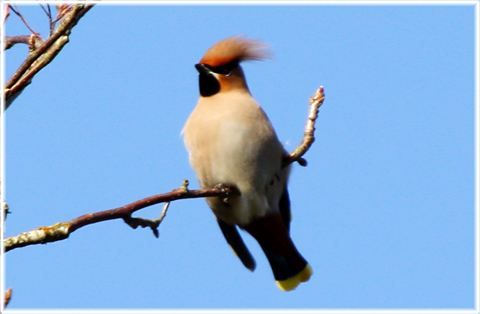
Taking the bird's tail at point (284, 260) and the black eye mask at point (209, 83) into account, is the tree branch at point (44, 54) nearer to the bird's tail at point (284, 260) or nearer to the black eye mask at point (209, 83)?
the black eye mask at point (209, 83)

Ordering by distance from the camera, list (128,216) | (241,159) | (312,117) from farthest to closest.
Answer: (241,159), (312,117), (128,216)

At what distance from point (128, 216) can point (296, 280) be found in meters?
2.14

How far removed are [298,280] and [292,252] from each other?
0.18m

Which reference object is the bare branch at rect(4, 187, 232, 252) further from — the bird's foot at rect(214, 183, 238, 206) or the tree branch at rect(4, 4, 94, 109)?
the bird's foot at rect(214, 183, 238, 206)

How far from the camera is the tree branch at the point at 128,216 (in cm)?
277

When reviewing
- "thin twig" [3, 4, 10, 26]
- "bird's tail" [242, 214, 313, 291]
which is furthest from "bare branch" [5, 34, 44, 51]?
"bird's tail" [242, 214, 313, 291]

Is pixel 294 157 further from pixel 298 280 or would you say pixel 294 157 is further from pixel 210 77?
pixel 298 280

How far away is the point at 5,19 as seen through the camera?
107 inches

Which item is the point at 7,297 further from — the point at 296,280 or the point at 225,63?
the point at 296,280

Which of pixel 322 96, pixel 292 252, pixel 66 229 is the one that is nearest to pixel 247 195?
pixel 292 252

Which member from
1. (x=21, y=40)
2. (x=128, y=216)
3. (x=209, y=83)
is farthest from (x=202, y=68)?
(x=128, y=216)

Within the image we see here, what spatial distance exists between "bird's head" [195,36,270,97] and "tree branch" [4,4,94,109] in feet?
6.44

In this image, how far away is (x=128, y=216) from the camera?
2986 millimetres

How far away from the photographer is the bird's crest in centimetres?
461
